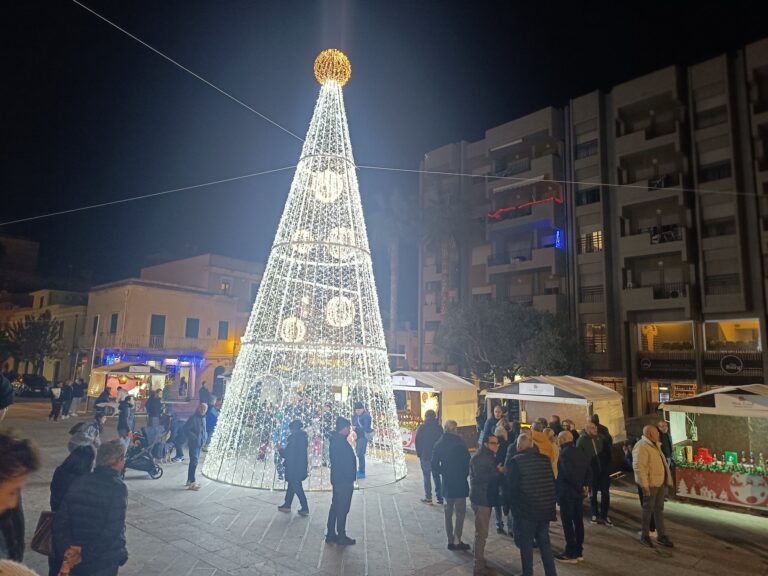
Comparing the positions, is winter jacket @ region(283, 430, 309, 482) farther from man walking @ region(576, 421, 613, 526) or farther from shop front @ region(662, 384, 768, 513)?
shop front @ region(662, 384, 768, 513)

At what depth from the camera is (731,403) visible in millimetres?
9211

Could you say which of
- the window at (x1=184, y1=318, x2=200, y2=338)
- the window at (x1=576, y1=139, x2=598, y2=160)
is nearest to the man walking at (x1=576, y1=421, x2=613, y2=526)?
the window at (x1=576, y1=139, x2=598, y2=160)

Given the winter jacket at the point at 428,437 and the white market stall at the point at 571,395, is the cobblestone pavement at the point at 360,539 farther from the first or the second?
the white market stall at the point at 571,395

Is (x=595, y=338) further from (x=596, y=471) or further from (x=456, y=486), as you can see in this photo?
(x=456, y=486)

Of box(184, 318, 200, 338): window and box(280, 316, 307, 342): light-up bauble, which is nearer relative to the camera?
box(280, 316, 307, 342): light-up bauble

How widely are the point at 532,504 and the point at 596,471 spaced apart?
3432mm

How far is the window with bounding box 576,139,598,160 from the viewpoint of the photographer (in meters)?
29.1

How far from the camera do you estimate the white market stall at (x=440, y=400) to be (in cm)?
1473

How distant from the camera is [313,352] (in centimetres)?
1001

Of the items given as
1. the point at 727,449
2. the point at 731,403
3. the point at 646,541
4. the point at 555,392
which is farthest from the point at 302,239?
the point at 727,449

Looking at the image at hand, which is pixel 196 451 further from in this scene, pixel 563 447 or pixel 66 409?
pixel 66 409

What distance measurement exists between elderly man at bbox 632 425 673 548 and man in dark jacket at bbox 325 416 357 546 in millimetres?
4203

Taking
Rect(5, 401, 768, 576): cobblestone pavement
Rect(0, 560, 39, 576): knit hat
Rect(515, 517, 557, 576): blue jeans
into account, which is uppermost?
Rect(0, 560, 39, 576): knit hat

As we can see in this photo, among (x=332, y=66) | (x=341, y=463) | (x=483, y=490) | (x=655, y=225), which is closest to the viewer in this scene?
(x=483, y=490)
